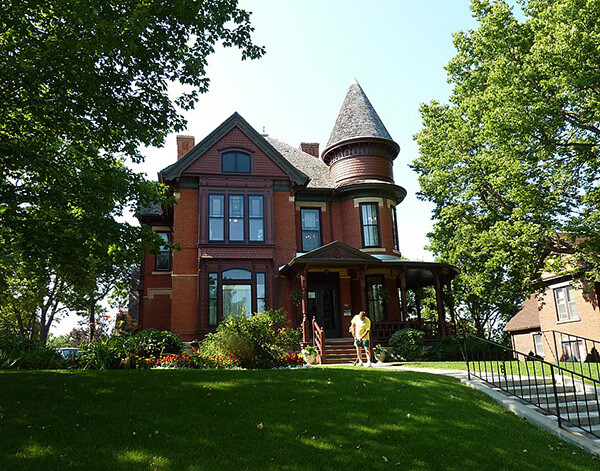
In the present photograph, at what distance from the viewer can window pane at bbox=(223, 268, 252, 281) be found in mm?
21609

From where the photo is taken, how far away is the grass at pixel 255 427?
247 inches

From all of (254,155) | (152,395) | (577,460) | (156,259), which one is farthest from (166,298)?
(577,460)

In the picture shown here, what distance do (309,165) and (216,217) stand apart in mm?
7813

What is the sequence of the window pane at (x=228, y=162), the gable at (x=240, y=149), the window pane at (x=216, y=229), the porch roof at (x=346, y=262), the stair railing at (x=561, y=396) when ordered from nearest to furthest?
the stair railing at (x=561, y=396), the porch roof at (x=346, y=262), the window pane at (x=216, y=229), the gable at (x=240, y=149), the window pane at (x=228, y=162)

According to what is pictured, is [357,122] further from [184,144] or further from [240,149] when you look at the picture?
[184,144]

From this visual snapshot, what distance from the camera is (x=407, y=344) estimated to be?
19.5 m

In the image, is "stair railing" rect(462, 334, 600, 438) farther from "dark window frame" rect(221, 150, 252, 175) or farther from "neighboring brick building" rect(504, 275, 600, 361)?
"dark window frame" rect(221, 150, 252, 175)

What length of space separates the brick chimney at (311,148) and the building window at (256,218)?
9015mm

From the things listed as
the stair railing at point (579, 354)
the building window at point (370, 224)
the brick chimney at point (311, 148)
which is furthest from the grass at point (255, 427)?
the brick chimney at point (311, 148)

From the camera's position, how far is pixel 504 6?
18.1 meters

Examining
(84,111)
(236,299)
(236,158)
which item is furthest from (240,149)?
(84,111)

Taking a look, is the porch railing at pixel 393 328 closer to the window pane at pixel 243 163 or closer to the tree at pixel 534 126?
the tree at pixel 534 126

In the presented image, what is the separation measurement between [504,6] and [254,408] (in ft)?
57.9

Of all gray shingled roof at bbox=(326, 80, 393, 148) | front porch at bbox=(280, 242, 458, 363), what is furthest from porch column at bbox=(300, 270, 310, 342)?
gray shingled roof at bbox=(326, 80, 393, 148)
